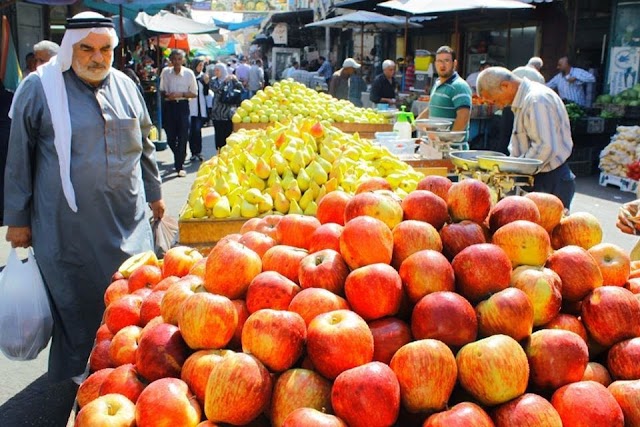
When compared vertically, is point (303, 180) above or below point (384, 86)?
below

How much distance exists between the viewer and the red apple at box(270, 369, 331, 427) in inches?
58.4

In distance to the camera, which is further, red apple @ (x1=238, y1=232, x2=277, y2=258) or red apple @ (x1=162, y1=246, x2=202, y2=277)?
red apple @ (x1=162, y1=246, x2=202, y2=277)

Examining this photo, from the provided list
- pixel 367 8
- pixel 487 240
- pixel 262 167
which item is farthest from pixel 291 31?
pixel 487 240

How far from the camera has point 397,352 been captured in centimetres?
154

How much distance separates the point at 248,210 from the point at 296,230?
5.12ft

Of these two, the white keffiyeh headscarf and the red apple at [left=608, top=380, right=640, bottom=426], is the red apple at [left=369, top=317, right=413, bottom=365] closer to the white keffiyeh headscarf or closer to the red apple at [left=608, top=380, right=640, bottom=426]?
the red apple at [left=608, top=380, right=640, bottom=426]

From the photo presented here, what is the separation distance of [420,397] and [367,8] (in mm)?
14941

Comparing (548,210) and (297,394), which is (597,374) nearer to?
(548,210)

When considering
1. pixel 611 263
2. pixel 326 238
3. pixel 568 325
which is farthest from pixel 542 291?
pixel 326 238

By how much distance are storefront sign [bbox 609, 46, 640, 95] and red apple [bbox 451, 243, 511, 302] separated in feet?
35.6

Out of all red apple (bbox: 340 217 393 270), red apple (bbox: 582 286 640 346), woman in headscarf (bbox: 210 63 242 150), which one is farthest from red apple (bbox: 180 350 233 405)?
woman in headscarf (bbox: 210 63 242 150)

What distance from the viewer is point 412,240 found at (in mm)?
1849

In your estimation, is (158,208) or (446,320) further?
(158,208)

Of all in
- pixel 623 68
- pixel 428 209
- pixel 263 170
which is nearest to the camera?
pixel 428 209
